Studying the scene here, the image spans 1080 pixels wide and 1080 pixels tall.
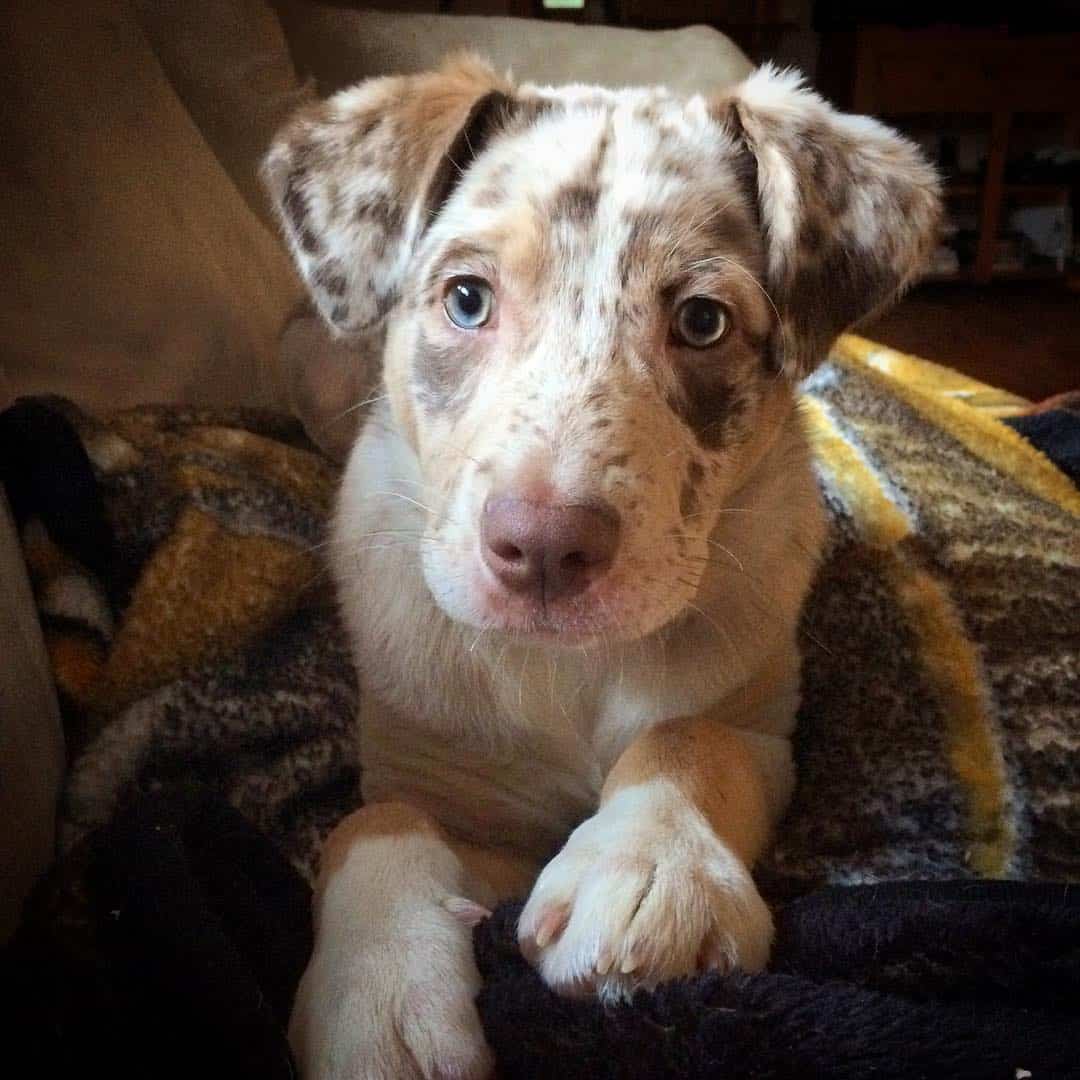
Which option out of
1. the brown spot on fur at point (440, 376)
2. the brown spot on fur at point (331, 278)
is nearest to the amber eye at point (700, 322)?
the brown spot on fur at point (440, 376)

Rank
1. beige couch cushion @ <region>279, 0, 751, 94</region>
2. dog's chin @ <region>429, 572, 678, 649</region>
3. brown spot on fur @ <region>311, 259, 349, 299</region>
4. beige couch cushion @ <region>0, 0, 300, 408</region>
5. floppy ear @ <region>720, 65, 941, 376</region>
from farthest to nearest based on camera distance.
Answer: beige couch cushion @ <region>279, 0, 751, 94</region>
beige couch cushion @ <region>0, 0, 300, 408</region>
brown spot on fur @ <region>311, 259, 349, 299</region>
floppy ear @ <region>720, 65, 941, 376</region>
dog's chin @ <region>429, 572, 678, 649</region>

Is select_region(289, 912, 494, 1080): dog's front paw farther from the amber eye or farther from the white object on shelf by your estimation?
the white object on shelf

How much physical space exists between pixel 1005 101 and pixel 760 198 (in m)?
6.36

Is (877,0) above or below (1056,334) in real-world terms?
above

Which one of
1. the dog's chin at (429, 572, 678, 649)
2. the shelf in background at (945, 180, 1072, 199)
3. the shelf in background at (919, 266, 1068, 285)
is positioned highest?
the dog's chin at (429, 572, 678, 649)

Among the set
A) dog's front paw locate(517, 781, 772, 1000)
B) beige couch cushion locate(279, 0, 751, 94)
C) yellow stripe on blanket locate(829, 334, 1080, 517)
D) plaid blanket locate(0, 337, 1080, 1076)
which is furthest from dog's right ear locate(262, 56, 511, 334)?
beige couch cushion locate(279, 0, 751, 94)

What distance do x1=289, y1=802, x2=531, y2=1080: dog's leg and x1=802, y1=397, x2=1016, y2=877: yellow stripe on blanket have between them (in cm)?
71

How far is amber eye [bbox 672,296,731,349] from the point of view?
1447 mm

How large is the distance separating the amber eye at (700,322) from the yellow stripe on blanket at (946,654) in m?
0.43

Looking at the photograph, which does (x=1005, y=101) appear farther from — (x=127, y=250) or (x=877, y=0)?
(x=127, y=250)

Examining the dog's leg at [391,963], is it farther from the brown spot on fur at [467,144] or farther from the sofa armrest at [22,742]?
the brown spot on fur at [467,144]

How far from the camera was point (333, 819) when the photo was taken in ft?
5.24

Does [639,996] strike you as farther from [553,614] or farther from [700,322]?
[700,322]

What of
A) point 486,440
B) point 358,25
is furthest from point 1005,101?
point 486,440
